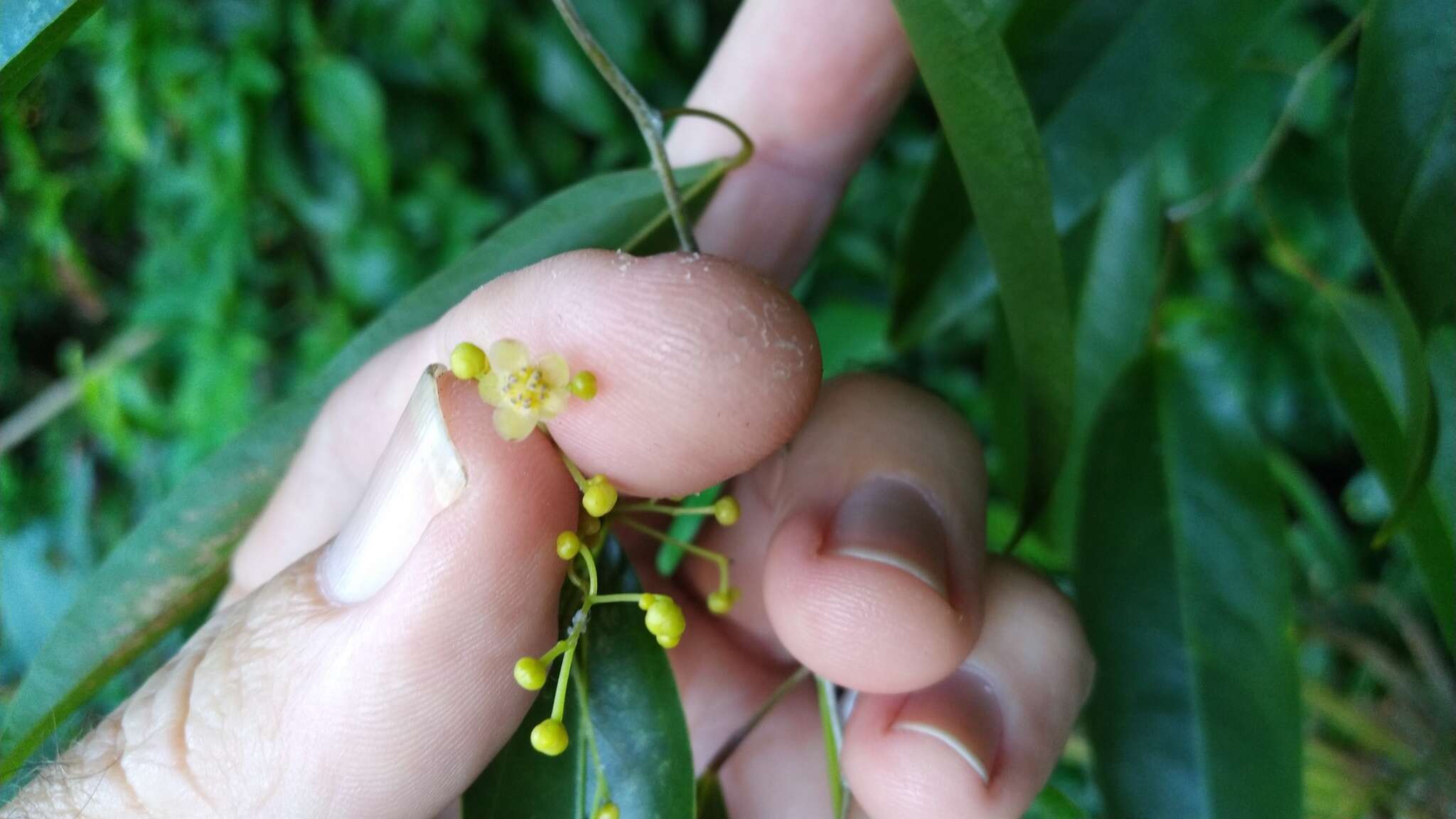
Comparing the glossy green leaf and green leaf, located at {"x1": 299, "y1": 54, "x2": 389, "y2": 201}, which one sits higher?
green leaf, located at {"x1": 299, "y1": 54, "x2": 389, "y2": 201}

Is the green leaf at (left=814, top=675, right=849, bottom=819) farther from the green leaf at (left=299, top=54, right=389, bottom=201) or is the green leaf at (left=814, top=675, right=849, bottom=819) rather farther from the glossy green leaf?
the green leaf at (left=299, top=54, right=389, bottom=201)

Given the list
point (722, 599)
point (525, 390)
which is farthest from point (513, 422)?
point (722, 599)

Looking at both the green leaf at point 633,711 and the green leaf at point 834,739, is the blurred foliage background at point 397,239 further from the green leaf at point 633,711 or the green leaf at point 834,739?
the green leaf at point 633,711

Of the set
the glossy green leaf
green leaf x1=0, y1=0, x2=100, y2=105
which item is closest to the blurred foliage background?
the glossy green leaf

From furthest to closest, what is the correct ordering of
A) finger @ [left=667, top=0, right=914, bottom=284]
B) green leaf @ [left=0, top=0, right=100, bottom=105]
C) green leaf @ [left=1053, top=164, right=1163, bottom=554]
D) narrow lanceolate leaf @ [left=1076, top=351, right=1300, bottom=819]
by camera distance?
1. green leaf @ [left=1053, top=164, right=1163, bottom=554]
2. finger @ [left=667, top=0, right=914, bottom=284]
3. narrow lanceolate leaf @ [left=1076, top=351, right=1300, bottom=819]
4. green leaf @ [left=0, top=0, right=100, bottom=105]

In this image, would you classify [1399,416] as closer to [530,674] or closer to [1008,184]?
[1008,184]

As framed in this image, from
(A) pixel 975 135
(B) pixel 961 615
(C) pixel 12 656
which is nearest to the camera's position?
(A) pixel 975 135

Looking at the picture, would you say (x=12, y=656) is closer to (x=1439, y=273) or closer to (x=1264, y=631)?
(x=1264, y=631)

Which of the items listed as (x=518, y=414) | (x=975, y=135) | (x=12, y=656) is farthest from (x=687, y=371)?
(x=12, y=656)
